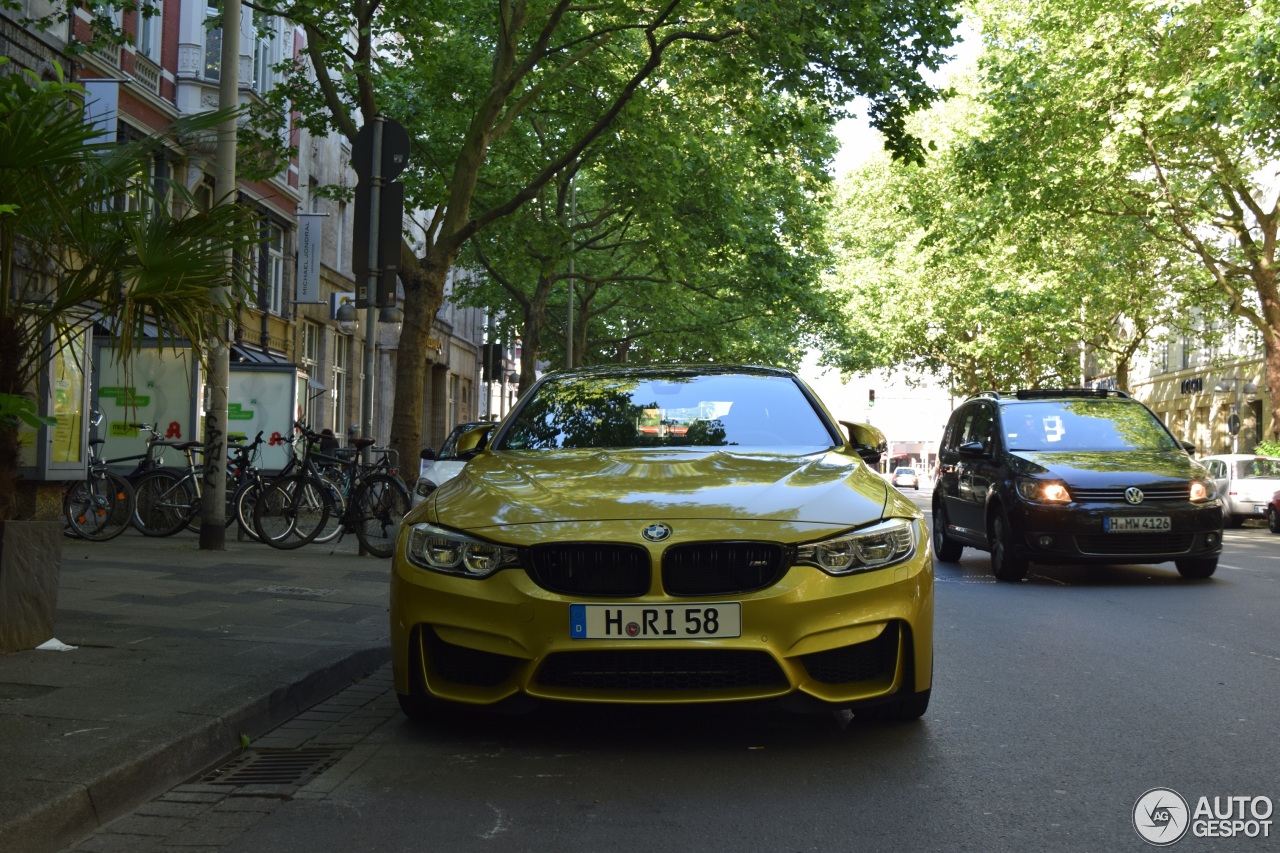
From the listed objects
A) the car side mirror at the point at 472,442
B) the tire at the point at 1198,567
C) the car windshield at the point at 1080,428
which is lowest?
the tire at the point at 1198,567

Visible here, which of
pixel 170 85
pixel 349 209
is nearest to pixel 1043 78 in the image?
pixel 170 85

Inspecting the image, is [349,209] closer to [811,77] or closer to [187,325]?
[811,77]

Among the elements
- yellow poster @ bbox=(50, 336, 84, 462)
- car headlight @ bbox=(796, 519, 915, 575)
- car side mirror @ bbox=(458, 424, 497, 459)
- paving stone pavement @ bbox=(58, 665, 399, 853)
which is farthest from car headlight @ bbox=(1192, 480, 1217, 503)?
yellow poster @ bbox=(50, 336, 84, 462)

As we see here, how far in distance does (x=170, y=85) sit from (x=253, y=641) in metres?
19.6

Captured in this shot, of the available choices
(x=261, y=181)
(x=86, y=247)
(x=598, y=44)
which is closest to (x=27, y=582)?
(x=86, y=247)

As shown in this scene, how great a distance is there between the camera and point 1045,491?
1305cm

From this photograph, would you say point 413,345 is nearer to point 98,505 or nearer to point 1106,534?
point 98,505

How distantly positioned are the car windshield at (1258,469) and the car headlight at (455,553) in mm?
28343

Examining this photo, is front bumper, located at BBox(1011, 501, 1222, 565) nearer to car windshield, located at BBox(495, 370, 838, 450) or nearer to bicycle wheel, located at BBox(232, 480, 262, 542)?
car windshield, located at BBox(495, 370, 838, 450)

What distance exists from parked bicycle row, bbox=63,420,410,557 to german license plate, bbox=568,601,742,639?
9434 mm

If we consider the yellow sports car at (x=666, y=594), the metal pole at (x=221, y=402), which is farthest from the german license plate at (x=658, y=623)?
the metal pole at (x=221, y=402)

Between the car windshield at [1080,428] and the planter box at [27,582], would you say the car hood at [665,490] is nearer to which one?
the planter box at [27,582]

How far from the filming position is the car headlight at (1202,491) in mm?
12997

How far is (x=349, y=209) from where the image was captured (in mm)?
40844
